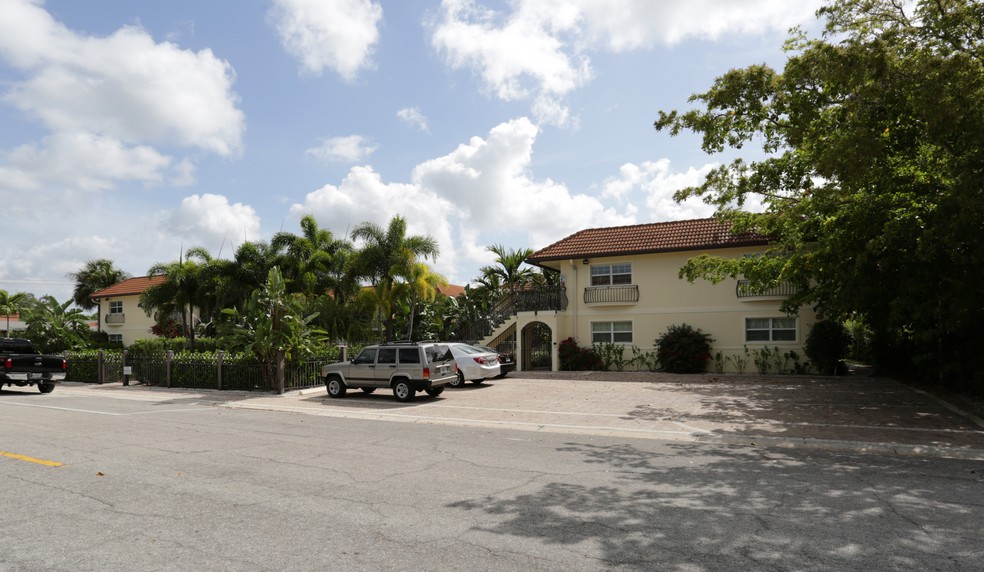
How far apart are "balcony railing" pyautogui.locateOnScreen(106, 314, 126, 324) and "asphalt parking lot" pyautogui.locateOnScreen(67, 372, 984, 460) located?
32247 mm

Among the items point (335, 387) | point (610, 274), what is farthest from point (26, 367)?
point (610, 274)

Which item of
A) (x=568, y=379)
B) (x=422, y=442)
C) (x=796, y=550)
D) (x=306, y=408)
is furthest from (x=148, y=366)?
(x=796, y=550)

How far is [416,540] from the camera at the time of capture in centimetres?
513

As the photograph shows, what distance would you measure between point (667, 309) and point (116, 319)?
44921 mm

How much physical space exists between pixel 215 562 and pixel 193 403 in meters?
14.1

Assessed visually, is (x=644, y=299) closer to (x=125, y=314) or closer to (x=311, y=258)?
(x=311, y=258)

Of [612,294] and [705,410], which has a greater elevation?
[612,294]

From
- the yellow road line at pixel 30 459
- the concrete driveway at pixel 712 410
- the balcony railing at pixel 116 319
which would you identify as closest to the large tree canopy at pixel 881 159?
the concrete driveway at pixel 712 410

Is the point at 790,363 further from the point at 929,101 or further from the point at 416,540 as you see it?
the point at 416,540

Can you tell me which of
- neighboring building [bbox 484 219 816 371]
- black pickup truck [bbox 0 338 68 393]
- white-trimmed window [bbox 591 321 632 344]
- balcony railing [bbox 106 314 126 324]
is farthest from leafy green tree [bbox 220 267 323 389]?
balcony railing [bbox 106 314 126 324]

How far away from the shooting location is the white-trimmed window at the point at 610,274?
2653 centimetres

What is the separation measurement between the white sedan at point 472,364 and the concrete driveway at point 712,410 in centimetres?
44

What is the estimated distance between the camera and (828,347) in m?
21.9

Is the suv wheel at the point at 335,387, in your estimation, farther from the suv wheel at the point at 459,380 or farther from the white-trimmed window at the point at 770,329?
the white-trimmed window at the point at 770,329
